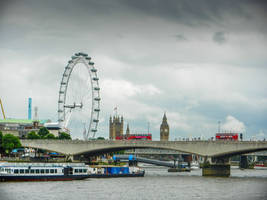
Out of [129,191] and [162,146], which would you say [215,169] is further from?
[129,191]

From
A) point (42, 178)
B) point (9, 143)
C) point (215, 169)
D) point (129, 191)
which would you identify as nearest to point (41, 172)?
point (42, 178)

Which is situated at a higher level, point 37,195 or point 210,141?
point 210,141

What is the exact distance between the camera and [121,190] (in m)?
80.9

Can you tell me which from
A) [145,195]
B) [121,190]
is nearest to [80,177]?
[121,190]

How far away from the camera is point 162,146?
409 feet

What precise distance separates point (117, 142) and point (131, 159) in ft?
59.4

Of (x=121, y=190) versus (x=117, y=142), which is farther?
(x=117, y=142)

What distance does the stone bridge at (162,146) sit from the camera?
11612 centimetres

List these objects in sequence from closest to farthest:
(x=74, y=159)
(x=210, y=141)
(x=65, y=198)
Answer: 1. (x=65, y=198)
2. (x=210, y=141)
3. (x=74, y=159)

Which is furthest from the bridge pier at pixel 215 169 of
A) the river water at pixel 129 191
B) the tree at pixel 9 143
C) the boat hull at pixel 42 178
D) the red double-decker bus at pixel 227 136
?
the tree at pixel 9 143

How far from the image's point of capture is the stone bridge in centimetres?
11612

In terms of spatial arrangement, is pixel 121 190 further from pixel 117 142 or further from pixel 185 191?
pixel 117 142

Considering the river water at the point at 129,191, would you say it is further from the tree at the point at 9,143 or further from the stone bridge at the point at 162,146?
the tree at the point at 9,143

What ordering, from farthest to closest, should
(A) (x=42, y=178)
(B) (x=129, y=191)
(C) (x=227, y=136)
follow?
(C) (x=227, y=136), (A) (x=42, y=178), (B) (x=129, y=191)
